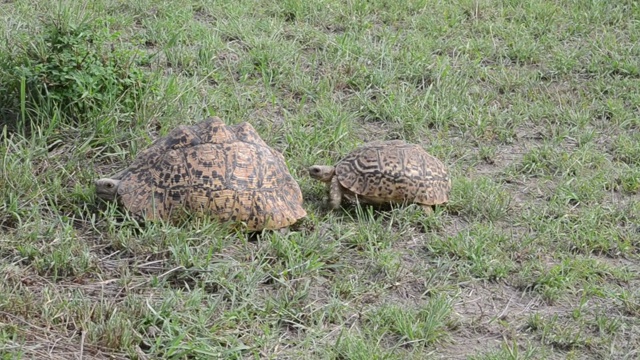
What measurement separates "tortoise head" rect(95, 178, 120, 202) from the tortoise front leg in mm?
1323

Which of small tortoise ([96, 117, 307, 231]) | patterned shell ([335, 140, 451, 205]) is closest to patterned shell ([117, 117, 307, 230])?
small tortoise ([96, 117, 307, 231])

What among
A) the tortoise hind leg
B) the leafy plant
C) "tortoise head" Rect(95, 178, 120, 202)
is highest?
the leafy plant

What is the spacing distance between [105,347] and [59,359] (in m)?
0.22

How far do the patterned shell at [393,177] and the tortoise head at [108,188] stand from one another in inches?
54.8

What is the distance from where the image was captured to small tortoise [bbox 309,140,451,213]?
6.10m

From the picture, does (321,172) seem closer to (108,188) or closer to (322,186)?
(322,186)

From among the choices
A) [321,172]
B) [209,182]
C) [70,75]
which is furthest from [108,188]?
[321,172]

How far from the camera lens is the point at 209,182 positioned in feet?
A: 18.6

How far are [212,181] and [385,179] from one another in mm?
1125

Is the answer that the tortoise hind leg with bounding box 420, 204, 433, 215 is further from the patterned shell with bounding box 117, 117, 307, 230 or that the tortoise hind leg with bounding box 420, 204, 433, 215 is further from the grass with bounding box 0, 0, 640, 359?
the patterned shell with bounding box 117, 117, 307, 230

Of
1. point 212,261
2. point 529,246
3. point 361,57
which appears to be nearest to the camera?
point 212,261

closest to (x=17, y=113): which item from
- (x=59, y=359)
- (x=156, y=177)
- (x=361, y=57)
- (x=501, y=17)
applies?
(x=156, y=177)

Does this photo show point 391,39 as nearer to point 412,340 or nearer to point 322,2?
point 322,2

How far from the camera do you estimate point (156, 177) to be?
5.70 metres
